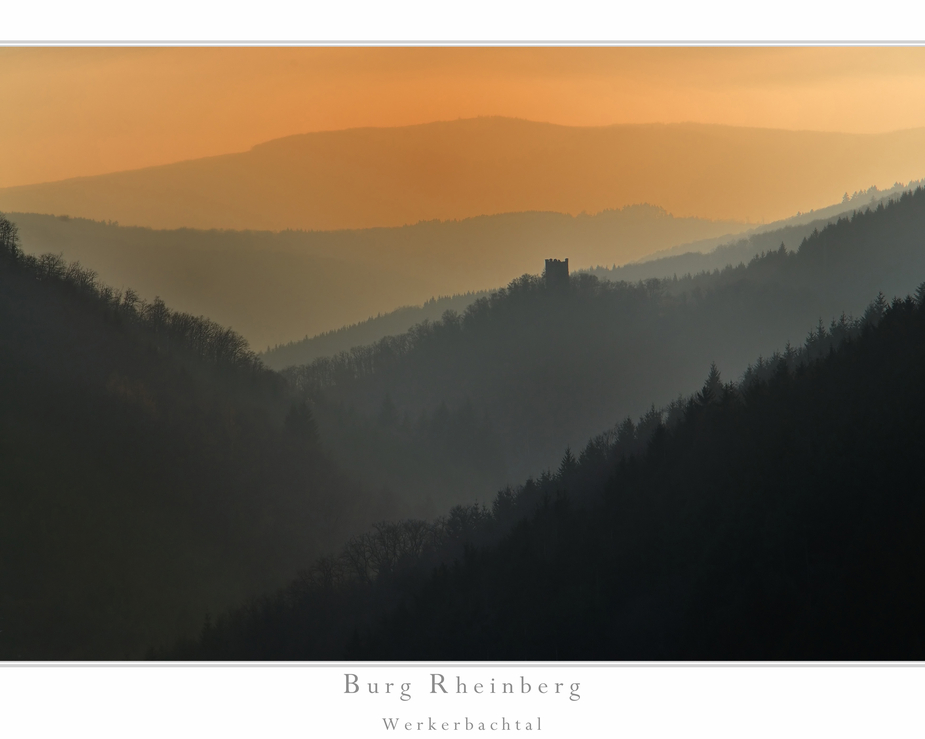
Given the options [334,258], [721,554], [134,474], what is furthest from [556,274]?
[721,554]

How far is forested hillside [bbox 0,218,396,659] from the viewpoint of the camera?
4088 centimetres

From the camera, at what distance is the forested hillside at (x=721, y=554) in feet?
78.4

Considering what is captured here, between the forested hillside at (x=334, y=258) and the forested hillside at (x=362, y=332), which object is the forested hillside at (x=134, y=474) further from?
the forested hillside at (x=334, y=258)

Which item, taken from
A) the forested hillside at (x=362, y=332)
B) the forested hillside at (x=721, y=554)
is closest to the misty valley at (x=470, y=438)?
the forested hillside at (x=721, y=554)

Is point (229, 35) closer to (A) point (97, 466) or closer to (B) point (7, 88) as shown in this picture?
(B) point (7, 88)

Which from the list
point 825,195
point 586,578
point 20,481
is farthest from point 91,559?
point 825,195

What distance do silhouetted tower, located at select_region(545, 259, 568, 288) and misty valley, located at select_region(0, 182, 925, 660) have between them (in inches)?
11.8

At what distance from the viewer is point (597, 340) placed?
73.2 m

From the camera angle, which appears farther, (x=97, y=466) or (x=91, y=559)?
(x=97, y=466)

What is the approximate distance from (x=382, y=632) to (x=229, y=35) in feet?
→ 69.1

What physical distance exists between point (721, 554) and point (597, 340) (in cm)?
4772

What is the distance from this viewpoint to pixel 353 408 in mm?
70438

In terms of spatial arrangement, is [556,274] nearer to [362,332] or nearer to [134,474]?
[362,332]

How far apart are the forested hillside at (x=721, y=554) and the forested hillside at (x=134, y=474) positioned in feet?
29.0
